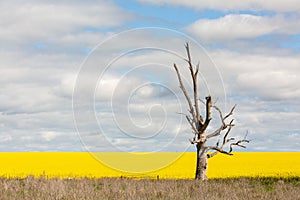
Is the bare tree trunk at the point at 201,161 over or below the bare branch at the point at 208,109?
below

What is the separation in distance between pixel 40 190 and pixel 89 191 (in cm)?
128

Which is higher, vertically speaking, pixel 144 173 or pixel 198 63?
pixel 198 63

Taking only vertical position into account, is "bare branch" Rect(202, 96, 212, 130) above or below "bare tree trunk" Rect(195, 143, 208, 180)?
above

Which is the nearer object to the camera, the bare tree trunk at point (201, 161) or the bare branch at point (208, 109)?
the bare branch at point (208, 109)

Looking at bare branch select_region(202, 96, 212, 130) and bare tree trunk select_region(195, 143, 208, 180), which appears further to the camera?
bare tree trunk select_region(195, 143, 208, 180)

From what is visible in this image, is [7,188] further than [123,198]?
Yes

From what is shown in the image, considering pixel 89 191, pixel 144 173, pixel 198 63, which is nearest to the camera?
pixel 89 191

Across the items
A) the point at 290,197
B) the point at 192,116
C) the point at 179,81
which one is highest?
the point at 179,81

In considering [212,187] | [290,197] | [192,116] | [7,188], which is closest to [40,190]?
[7,188]

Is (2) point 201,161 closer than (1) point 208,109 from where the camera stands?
No

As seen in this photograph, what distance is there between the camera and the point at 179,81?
65.3 feet

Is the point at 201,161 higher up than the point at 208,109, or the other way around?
the point at 208,109

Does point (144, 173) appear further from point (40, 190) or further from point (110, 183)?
point (40, 190)

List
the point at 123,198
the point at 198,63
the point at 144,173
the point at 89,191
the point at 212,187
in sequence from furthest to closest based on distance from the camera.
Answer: the point at 144,173 → the point at 198,63 → the point at 212,187 → the point at 89,191 → the point at 123,198
